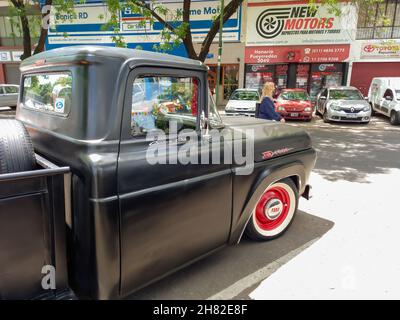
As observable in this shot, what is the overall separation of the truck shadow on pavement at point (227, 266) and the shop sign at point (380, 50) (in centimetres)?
1678

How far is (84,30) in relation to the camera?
62.9ft

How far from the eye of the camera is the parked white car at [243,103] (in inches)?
453

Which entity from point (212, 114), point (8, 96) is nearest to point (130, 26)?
point (8, 96)

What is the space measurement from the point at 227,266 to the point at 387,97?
13.1 m

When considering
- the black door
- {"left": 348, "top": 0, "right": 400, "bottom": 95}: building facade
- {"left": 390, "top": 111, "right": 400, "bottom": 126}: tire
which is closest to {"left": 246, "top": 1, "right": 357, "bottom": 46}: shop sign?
{"left": 348, "top": 0, "right": 400, "bottom": 95}: building facade

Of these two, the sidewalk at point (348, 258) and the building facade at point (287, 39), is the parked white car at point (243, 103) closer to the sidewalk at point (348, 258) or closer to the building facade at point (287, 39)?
the building facade at point (287, 39)

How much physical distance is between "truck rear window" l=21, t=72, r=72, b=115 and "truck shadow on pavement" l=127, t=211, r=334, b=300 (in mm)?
1669

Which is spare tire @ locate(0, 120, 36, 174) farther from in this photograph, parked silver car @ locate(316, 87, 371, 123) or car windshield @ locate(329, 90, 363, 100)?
car windshield @ locate(329, 90, 363, 100)

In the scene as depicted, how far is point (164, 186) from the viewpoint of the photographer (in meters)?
2.12

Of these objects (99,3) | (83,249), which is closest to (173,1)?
(99,3)

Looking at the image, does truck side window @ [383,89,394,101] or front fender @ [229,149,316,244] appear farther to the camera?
truck side window @ [383,89,394,101]

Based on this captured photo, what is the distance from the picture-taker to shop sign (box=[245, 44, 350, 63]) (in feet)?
55.7

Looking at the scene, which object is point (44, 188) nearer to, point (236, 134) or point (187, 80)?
point (187, 80)

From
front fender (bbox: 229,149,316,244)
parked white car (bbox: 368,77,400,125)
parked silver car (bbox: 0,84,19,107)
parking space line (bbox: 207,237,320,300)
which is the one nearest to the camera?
parking space line (bbox: 207,237,320,300)
